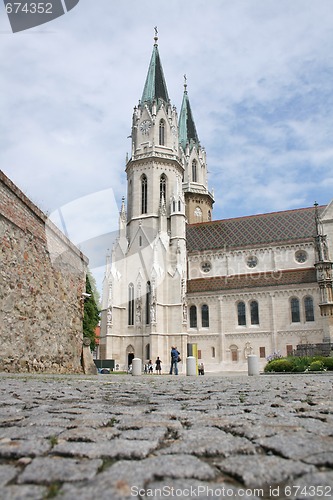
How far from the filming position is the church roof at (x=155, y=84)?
54125mm

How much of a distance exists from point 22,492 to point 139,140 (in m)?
52.9

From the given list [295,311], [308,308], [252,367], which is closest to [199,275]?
[295,311]

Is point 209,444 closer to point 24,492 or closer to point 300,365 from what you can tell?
point 24,492

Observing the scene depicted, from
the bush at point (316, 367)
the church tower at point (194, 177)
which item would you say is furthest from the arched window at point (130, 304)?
the bush at point (316, 367)

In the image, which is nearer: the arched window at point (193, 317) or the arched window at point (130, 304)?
the arched window at point (193, 317)

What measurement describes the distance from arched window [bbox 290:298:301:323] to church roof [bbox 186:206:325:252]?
24.6ft

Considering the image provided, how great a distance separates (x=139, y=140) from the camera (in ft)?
172

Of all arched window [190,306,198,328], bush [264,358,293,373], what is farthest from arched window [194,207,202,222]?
bush [264,358,293,373]

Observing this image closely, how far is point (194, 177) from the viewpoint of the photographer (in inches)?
2474

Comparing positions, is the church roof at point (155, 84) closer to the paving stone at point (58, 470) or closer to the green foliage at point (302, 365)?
the green foliage at point (302, 365)

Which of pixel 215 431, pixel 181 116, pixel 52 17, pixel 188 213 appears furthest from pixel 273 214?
pixel 215 431

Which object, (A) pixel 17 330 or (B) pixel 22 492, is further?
(A) pixel 17 330

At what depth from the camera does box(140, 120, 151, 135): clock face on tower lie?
52312 millimetres

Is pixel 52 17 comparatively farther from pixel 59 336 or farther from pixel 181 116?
pixel 181 116
